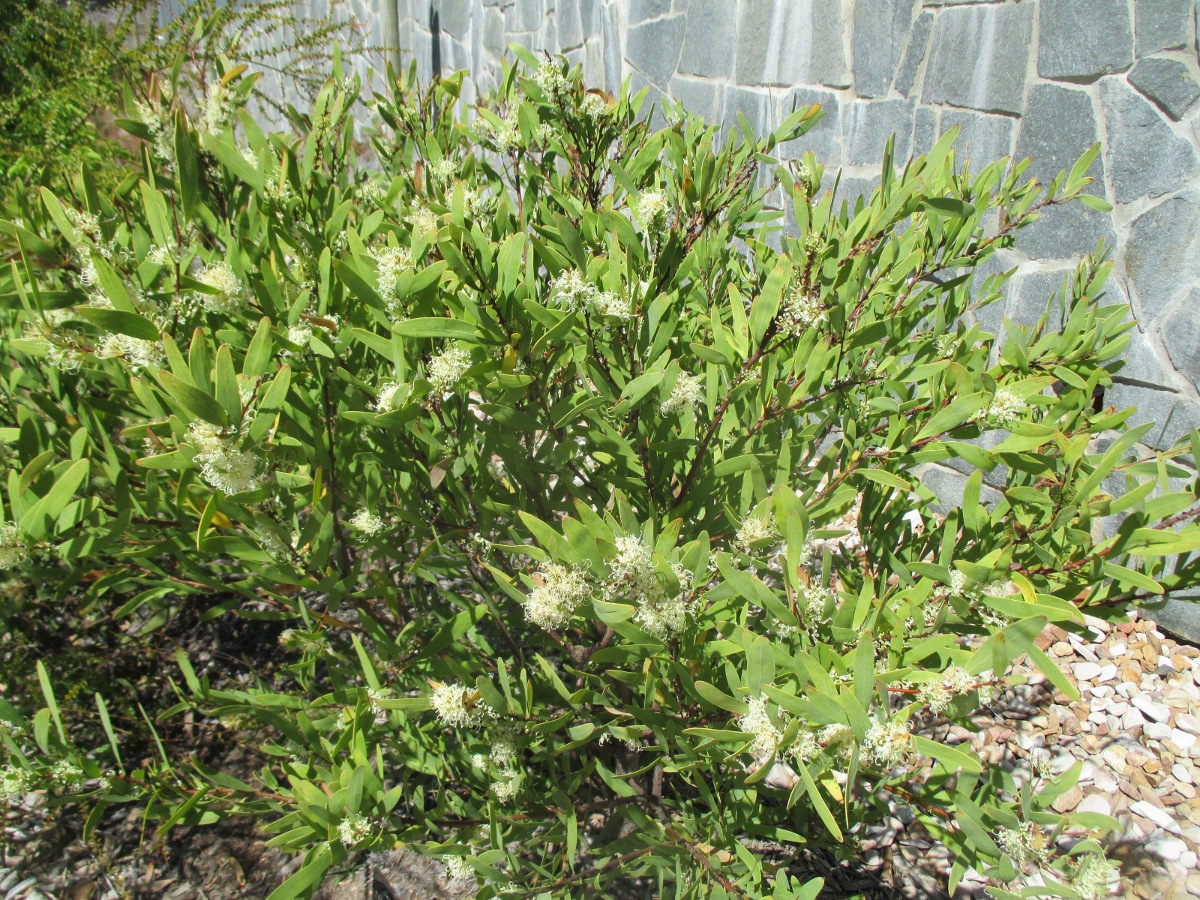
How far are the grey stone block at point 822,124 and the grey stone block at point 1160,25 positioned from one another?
1.20 metres

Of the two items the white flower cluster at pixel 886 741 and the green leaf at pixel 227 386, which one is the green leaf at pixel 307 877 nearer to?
the green leaf at pixel 227 386

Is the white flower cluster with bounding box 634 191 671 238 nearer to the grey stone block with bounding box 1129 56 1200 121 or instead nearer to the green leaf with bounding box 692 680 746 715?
the green leaf with bounding box 692 680 746 715

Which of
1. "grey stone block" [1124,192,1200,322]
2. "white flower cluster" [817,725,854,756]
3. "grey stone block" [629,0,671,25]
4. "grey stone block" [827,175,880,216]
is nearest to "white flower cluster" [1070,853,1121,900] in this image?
"white flower cluster" [817,725,854,756]

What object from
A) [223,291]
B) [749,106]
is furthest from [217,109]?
[749,106]

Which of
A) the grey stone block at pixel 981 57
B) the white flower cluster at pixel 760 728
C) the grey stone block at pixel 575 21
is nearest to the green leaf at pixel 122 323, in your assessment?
the white flower cluster at pixel 760 728

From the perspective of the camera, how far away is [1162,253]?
239 cm

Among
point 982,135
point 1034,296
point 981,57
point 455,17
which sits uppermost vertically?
point 455,17

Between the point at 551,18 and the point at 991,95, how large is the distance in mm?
3683

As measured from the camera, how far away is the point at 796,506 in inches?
39.2

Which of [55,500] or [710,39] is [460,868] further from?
[710,39]

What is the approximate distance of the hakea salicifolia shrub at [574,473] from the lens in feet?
3.50

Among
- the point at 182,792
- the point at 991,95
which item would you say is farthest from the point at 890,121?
the point at 182,792

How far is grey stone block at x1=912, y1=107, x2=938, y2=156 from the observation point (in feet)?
9.73

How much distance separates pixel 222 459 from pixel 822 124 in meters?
3.16
